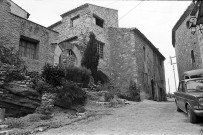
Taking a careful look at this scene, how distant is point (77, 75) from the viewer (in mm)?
10992

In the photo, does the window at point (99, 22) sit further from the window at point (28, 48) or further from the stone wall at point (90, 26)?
the window at point (28, 48)

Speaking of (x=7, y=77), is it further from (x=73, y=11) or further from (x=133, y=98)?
(x=73, y=11)

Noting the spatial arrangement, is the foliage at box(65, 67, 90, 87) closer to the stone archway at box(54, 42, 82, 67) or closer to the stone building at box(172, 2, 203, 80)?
the stone archway at box(54, 42, 82, 67)

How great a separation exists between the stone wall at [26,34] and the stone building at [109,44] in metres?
1.85

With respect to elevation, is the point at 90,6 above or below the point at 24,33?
above

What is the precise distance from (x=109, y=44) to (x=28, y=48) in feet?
26.9

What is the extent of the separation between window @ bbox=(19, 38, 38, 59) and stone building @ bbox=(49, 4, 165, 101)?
269cm

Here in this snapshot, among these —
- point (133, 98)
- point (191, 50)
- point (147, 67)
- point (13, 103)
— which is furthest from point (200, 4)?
point (147, 67)

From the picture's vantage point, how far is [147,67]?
1936 cm

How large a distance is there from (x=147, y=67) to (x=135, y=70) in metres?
3.48

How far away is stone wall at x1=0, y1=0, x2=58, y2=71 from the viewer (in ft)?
37.5

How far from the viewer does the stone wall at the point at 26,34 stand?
11430 mm

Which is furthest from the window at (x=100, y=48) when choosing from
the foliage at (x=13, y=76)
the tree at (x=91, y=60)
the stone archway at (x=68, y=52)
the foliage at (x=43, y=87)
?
the foliage at (x=13, y=76)

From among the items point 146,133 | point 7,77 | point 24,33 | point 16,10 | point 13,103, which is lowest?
point 146,133
